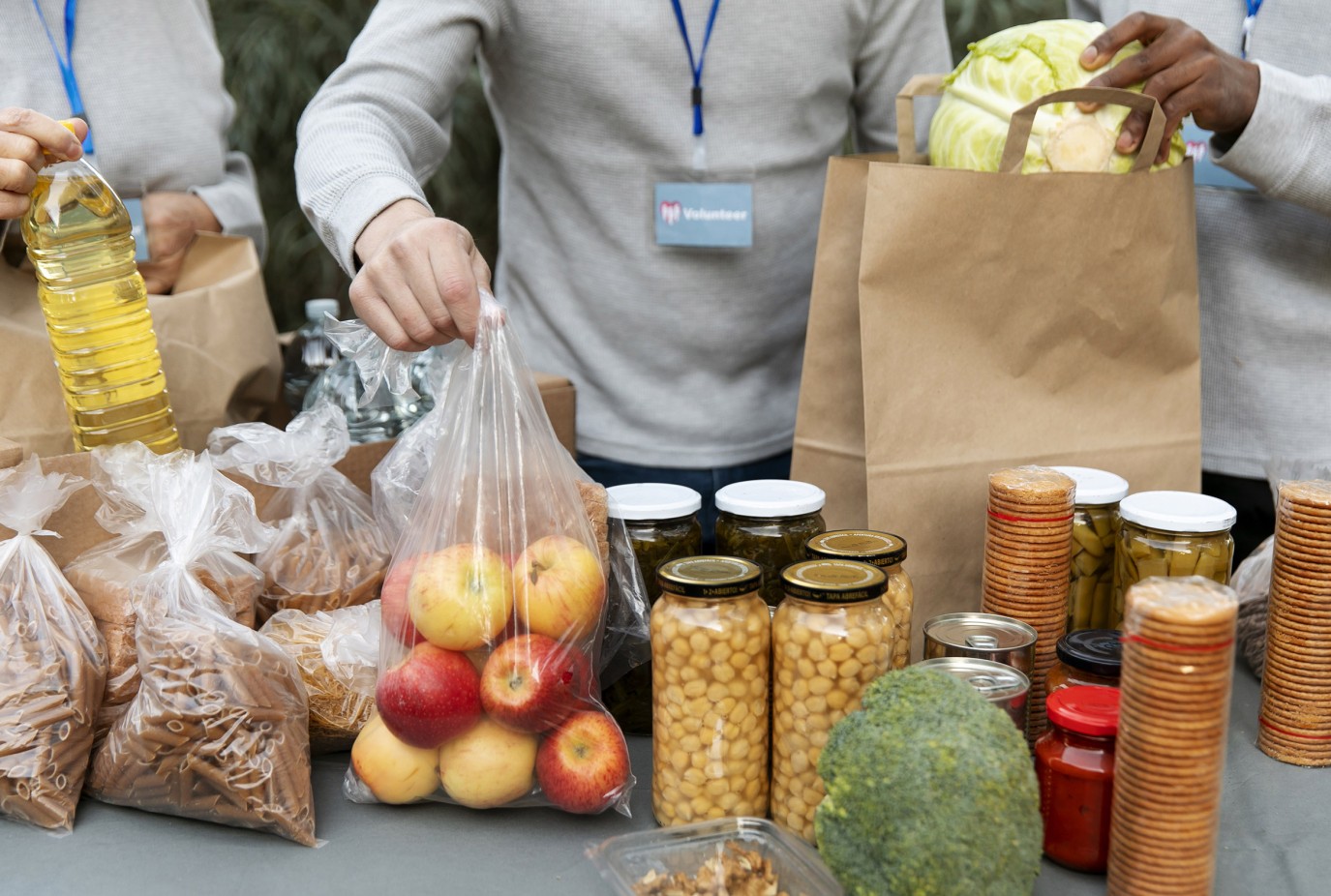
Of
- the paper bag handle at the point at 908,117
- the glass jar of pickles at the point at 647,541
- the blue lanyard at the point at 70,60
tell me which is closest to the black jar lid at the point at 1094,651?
the glass jar of pickles at the point at 647,541

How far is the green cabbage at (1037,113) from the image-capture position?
125 cm

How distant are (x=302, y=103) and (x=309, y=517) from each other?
2437 millimetres

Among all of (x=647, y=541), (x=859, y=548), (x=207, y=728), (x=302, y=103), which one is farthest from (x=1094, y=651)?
(x=302, y=103)

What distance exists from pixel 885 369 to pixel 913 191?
0.20 m

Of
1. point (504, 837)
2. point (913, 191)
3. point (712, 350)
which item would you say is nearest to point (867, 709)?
point (504, 837)

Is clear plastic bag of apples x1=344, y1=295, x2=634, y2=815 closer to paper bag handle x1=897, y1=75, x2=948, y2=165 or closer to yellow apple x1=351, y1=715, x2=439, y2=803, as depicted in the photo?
yellow apple x1=351, y1=715, x2=439, y2=803

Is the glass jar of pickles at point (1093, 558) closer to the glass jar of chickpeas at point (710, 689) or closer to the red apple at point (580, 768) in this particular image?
the glass jar of chickpeas at point (710, 689)

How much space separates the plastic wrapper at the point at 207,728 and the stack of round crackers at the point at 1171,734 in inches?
27.9

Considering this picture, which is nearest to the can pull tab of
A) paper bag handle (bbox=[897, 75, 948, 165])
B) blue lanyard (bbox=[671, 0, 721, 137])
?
paper bag handle (bbox=[897, 75, 948, 165])

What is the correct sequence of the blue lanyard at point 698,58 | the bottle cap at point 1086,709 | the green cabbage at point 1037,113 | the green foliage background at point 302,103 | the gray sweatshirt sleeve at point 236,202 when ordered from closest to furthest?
the bottle cap at point 1086,709 → the green cabbage at point 1037,113 → the blue lanyard at point 698,58 → the gray sweatshirt sleeve at point 236,202 → the green foliage background at point 302,103

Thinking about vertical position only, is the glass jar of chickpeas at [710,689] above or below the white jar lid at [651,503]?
below

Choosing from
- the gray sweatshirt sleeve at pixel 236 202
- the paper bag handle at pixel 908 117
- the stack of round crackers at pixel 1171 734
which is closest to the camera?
the stack of round crackers at pixel 1171 734

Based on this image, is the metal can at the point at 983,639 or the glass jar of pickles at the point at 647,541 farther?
the glass jar of pickles at the point at 647,541

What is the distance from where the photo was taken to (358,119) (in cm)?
138
